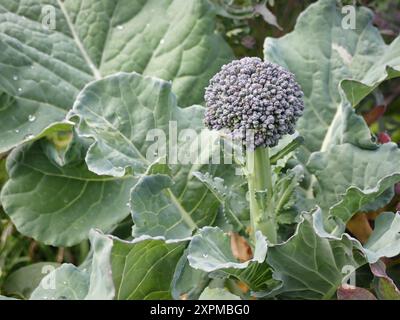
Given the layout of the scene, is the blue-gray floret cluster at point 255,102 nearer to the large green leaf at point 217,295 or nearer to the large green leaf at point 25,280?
the large green leaf at point 217,295

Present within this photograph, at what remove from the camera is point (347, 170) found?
1.29 metres

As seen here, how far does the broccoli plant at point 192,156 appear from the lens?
1109 millimetres

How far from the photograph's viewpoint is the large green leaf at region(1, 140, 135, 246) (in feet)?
4.55

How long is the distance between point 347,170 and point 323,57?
31 cm

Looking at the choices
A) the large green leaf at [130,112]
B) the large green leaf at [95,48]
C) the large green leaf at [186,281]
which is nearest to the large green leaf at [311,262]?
the large green leaf at [186,281]

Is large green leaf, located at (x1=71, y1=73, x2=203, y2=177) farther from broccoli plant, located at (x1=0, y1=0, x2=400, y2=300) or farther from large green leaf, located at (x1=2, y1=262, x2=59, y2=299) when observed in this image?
large green leaf, located at (x1=2, y1=262, x2=59, y2=299)

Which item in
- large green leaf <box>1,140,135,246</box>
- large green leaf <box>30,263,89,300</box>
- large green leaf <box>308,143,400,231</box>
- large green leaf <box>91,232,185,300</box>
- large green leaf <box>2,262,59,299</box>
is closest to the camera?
large green leaf <box>91,232,185,300</box>

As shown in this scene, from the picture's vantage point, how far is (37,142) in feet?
4.57

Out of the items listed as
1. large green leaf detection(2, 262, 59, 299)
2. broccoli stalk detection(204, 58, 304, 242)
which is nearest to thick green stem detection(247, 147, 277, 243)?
broccoli stalk detection(204, 58, 304, 242)

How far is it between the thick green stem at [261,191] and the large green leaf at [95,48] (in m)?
0.46

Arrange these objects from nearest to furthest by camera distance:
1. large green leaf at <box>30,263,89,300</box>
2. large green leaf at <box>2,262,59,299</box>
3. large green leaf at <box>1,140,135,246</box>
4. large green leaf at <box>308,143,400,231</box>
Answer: large green leaf at <box>30,263,89,300</box>, large green leaf at <box>308,143,400,231</box>, large green leaf at <box>1,140,135,246</box>, large green leaf at <box>2,262,59,299</box>

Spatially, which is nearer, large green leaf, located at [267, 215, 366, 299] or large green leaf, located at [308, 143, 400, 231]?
large green leaf, located at [267, 215, 366, 299]
